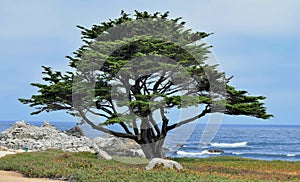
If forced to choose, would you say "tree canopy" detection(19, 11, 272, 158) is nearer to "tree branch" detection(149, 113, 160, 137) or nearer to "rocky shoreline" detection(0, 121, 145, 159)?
"tree branch" detection(149, 113, 160, 137)

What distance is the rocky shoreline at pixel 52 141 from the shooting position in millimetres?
25945

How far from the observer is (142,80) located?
650 inches

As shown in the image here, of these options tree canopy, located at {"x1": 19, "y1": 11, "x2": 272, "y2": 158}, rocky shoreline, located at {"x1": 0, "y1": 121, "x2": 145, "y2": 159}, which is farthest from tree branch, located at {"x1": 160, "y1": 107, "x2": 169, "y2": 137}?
rocky shoreline, located at {"x1": 0, "y1": 121, "x2": 145, "y2": 159}

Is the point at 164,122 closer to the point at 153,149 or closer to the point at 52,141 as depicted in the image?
the point at 153,149

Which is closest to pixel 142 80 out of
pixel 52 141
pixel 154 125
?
pixel 154 125

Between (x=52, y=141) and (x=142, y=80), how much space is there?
1392 centimetres

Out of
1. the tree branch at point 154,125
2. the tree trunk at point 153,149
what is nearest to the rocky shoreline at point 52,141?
the tree trunk at point 153,149

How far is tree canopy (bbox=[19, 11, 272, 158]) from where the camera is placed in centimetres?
1542

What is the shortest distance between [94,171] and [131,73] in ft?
18.4

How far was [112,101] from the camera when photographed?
1631cm

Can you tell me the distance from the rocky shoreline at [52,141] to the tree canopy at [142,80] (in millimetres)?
8138

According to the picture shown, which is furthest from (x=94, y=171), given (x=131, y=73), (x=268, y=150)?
(x=268, y=150)

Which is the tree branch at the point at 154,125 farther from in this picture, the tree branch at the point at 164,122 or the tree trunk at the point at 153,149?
the tree trunk at the point at 153,149

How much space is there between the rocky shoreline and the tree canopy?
8.14 meters
